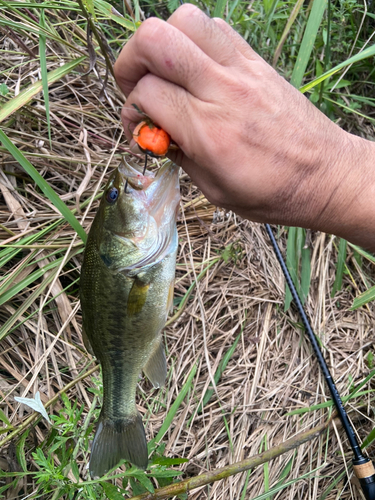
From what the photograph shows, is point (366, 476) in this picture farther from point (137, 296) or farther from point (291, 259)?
point (137, 296)

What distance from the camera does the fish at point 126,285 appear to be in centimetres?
181

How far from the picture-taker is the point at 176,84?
1440 millimetres

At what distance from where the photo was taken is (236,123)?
56.1 inches

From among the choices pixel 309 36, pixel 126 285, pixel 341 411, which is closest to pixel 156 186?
pixel 126 285

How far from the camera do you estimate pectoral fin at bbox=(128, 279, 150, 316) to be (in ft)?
6.12

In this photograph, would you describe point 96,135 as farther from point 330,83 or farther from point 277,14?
point 330,83

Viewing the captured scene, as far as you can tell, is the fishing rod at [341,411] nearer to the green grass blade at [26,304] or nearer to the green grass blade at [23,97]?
the green grass blade at [26,304]

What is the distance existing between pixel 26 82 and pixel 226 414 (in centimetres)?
293

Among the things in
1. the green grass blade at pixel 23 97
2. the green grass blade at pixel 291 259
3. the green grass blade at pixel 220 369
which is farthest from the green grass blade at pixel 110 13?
the green grass blade at pixel 220 369

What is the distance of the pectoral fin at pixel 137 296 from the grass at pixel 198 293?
2.87 ft

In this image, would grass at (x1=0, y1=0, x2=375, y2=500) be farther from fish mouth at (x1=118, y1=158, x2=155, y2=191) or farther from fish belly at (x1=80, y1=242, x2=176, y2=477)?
fish mouth at (x1=118, y1=158, x2=155, y2=191)

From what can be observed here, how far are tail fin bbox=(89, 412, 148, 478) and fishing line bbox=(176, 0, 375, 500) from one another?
1.58m

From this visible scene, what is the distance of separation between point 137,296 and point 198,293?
1.00 m

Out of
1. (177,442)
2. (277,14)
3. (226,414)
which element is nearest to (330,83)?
(277,14)
